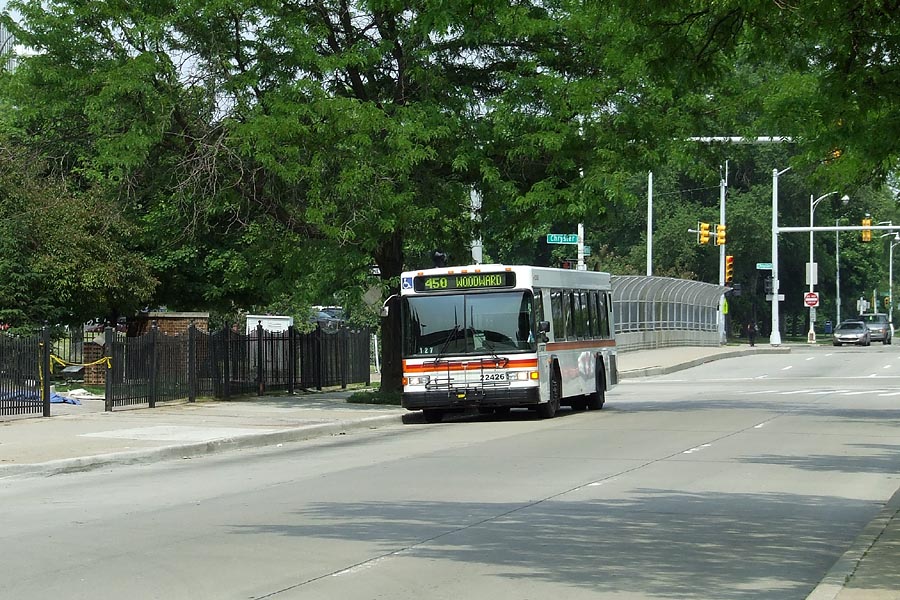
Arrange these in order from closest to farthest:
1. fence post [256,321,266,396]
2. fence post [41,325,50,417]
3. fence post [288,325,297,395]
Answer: fence post [41,325,50,417] < fence post [256,321,266,396] < fence post [288,325,297,395]

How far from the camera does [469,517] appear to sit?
38.7ft

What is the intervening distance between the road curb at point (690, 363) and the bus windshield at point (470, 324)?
20388 mm

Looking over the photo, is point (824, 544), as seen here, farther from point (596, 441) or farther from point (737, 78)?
point (737, 78)

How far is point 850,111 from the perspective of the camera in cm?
1175

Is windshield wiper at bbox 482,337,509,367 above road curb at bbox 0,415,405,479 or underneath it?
above

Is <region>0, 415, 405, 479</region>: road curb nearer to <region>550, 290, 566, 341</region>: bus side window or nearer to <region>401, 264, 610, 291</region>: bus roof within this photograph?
<region>401, 264, 610, 291</region>: bus roof

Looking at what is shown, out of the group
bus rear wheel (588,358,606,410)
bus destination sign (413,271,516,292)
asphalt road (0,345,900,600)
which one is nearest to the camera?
asphalt road (0,345,900,600)

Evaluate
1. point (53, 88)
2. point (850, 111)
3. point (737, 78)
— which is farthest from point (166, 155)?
point (850, 111)

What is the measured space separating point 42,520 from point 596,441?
388 inches

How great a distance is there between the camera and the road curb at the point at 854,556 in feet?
26.5

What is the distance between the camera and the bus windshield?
2412cm

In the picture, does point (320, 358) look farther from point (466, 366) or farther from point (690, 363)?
point (690, 363)

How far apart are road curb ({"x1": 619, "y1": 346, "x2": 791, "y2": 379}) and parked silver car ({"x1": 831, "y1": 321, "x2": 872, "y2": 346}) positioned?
13.4m

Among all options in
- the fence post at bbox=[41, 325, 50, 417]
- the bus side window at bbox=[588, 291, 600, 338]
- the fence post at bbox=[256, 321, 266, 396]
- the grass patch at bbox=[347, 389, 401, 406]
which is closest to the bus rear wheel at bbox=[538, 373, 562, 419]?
the bus side window at bbox=[588, 291, 600, 338]
